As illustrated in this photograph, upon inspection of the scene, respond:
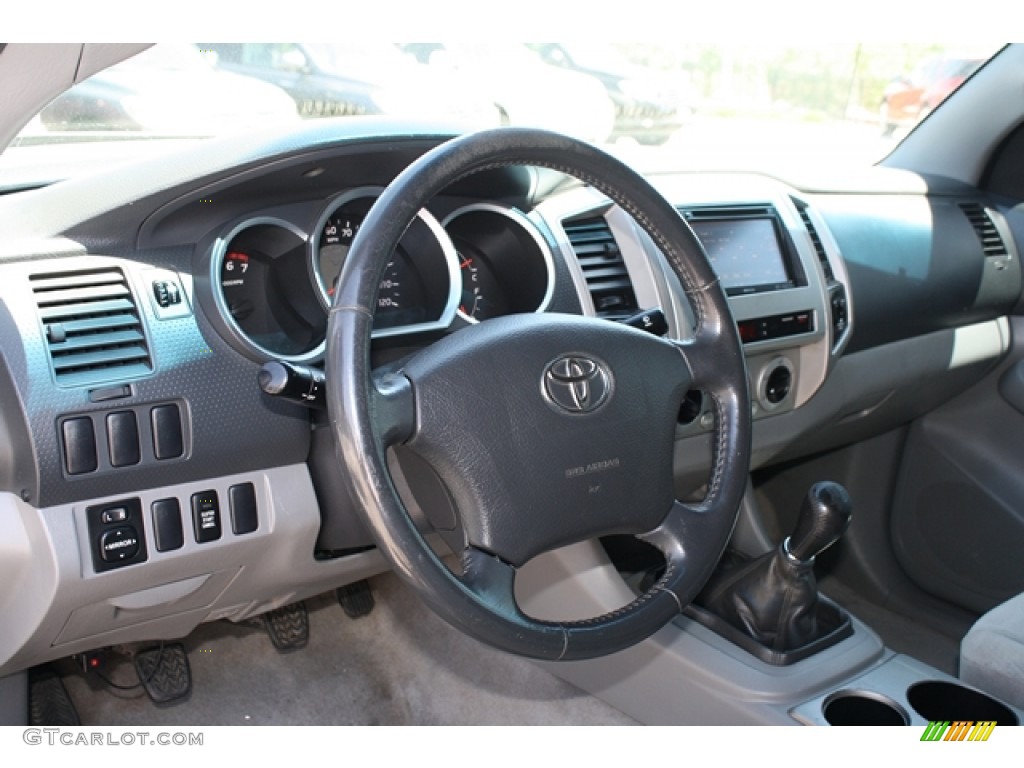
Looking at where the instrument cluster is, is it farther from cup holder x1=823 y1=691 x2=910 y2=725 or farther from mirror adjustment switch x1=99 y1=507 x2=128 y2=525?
cup holder x1=823 y1=691 x2=910 y2=725

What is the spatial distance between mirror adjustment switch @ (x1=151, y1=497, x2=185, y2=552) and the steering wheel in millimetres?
459

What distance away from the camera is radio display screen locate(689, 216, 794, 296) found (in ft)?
6.93

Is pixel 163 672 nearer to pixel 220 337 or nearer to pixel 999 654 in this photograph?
pixel 220 337

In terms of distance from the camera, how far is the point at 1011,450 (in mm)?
2557

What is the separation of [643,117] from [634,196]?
1.57 metres

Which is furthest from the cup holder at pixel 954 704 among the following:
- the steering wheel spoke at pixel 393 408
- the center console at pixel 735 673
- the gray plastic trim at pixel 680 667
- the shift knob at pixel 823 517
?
the steering wheel spoke at pixel 393 408

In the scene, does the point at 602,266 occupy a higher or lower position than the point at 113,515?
higher

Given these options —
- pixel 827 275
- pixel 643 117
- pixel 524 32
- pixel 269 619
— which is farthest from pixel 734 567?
pixel 643 117

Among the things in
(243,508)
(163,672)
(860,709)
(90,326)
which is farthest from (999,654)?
(163,672)

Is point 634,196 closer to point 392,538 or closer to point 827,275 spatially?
point 392,538

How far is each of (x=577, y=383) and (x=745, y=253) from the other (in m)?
0.98

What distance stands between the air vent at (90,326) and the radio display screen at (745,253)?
1103 mm

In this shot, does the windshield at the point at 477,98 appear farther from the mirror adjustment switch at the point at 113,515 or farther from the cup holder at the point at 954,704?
the cup holder at the point at 954,704

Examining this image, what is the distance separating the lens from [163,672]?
2.09 m
